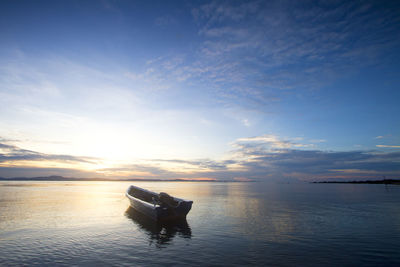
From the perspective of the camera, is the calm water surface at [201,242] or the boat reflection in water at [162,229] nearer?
the calm water surface at [201,242]

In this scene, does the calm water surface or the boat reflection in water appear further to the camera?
the boat reflection in water

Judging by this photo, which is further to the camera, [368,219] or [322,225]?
[368,219]

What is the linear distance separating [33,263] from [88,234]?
5885mm

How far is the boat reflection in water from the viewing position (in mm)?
15711

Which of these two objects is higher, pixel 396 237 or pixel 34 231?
pixel 396 237

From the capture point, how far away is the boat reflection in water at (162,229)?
1571 centimetres

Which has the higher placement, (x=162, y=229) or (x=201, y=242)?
(x=201, y=242)

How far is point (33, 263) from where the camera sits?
35.2ft

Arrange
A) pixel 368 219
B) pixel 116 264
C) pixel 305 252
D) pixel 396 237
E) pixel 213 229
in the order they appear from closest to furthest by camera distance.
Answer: pixel 116 264 < pixel 305 252 < pixel 396 237 < pixel 213 229 < pixel 368 219

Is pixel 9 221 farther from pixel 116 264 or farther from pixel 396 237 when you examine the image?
pixel 396 237

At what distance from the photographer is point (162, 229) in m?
18.9

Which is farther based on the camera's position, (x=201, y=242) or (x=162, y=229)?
(x=162, y=229)

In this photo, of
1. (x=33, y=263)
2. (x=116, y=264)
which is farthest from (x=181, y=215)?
(x=33, y=263)

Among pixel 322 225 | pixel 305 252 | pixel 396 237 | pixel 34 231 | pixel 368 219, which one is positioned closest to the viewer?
pixel 305 252
